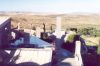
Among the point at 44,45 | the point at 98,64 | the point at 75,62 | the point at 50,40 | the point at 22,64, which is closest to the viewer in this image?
the point at 22,64

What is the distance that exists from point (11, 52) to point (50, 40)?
46.2 feet

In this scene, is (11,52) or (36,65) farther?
(11,52)

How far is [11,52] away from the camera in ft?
92.9

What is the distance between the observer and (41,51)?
28.5 meters

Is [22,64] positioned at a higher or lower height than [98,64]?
higher

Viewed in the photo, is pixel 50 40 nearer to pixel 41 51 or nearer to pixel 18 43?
pixel 18 43

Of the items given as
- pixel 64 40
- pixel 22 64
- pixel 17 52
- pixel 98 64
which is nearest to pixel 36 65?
pixel 22 64

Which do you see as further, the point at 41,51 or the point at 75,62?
the point at 75,62

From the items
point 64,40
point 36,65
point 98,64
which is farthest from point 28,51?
point 64,40

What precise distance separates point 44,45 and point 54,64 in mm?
5447

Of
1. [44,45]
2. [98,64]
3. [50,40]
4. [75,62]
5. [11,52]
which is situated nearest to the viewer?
[11,52]

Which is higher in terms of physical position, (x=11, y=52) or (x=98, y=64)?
(x=11, y=52)

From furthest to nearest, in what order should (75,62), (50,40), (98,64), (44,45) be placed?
(50,40)
(98,64)
(44,45)
(75,62)

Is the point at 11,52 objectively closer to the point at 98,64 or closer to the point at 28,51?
the point at 28,51
